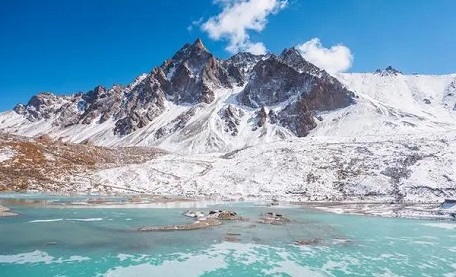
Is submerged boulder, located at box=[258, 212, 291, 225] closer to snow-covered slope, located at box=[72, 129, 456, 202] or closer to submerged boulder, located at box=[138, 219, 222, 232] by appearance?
submerged boulder, located at box=[138, 219, 222, 232]

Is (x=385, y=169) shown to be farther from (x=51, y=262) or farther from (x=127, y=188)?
(x=51, y=262)

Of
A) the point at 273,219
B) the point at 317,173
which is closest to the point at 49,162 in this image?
the point at 317,173

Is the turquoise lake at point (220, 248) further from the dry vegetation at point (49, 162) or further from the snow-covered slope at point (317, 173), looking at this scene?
the dry vegetation at point (49, 162)

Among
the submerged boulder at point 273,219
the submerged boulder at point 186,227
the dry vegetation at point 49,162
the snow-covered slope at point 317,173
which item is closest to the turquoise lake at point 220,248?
the submerged boulder at point 273,219

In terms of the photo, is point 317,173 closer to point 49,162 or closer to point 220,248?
point 220,248

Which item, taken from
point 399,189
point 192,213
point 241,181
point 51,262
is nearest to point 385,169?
point 399,189

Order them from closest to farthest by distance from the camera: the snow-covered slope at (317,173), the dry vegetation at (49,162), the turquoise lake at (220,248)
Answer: the turquoise lake at (220,248) < the snow-covered slope at (317,173) < the dry vegetation at (49,162)
